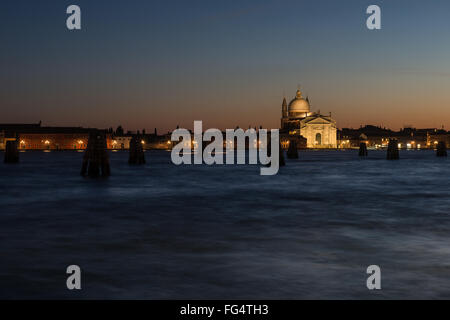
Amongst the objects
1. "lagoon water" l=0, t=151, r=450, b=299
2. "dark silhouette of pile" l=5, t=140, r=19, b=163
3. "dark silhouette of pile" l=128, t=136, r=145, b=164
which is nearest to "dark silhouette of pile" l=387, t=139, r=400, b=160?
"dark silhouette of pile" l=128, t=136, r=145, b=164

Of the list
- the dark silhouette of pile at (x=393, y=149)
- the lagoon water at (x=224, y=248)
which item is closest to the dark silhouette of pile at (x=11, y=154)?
the lagoon water at (x=224, y=248)

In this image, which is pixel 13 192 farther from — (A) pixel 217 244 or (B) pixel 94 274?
(B) pixel 94 274

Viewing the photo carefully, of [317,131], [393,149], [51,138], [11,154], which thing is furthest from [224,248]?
[317,131]

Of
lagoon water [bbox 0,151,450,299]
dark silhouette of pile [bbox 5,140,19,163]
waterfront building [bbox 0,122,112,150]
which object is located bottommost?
lagoon water [bbox 0,151,450,299]

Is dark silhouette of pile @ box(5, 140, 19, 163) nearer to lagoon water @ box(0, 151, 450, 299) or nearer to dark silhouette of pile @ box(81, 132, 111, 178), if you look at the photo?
dark silhouette of pile @ box(81, 132, 111, 178)

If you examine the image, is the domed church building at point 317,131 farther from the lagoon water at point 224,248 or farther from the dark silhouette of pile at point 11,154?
the lagoon water at point 224,248

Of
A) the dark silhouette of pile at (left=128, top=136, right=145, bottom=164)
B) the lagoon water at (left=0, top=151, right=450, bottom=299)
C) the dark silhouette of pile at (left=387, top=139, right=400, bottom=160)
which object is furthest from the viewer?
the dark silhouette of pile at (left=387, top=139, right=400, bottom=160)

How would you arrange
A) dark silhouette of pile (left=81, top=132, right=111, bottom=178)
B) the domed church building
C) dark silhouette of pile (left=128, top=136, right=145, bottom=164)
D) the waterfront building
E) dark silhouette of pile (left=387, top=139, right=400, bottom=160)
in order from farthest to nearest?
the domed church building
the waterfront building
dark silhouette of pile (left=387, top=139, right=400, bottom=160)
dark silhouette of pile (left=128, top=136, right=145, bottom=164)
dark silhouette of pile (left=81, top=132, right=111, bottom=178)

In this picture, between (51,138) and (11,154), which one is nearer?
(11,154)

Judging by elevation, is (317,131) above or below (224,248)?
above

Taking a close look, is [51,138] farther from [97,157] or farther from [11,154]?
[97,157]

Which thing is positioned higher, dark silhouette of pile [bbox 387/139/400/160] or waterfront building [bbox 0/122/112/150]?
waterfront building [bbox 0/122/112/150]

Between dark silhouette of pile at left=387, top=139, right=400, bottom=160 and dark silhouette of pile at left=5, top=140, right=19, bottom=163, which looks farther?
dark silhouette of pile at left=387, top=139, right=400, bottom=160

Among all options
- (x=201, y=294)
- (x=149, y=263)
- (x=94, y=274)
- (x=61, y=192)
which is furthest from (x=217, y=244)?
(x=61, y=192)
